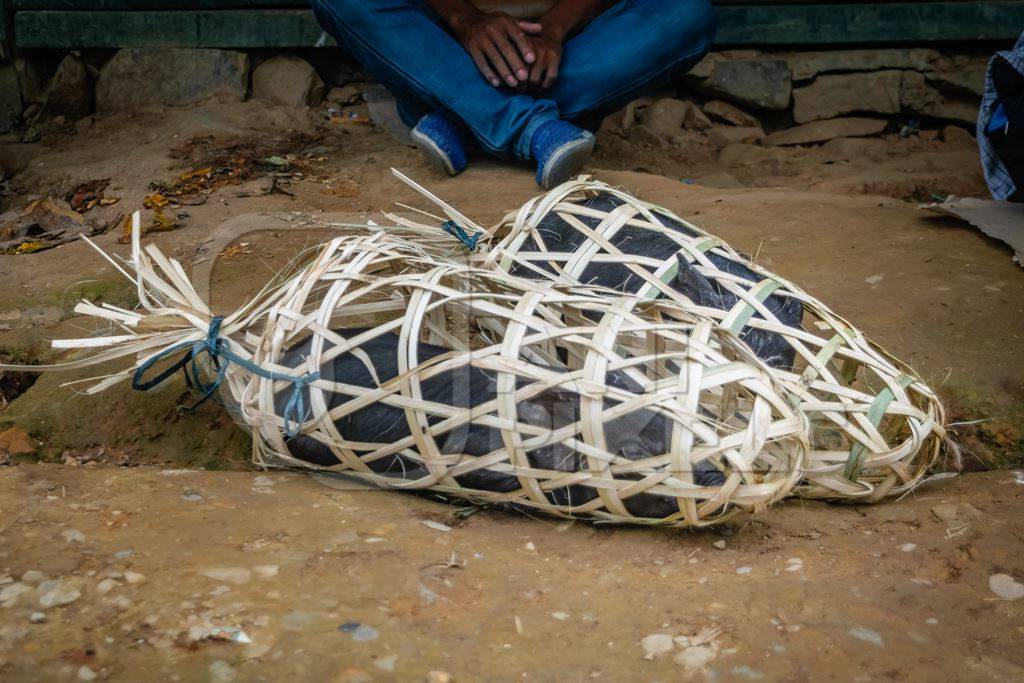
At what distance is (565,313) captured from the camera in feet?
5.36

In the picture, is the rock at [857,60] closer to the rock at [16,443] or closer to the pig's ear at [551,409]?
the pig's ear at [551,409]

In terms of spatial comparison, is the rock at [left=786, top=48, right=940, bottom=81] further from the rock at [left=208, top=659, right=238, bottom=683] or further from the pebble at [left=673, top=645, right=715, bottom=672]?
the rock at [left=208, top=659, right=238, bottom=683]

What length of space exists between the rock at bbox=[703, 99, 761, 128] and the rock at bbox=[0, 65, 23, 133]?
3.17m

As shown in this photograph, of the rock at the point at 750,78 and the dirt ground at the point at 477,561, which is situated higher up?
the rock at the point at 750,78

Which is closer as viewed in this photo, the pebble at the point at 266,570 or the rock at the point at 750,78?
the pebble at the point at 266,570

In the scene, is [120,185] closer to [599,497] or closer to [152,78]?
[152,78]

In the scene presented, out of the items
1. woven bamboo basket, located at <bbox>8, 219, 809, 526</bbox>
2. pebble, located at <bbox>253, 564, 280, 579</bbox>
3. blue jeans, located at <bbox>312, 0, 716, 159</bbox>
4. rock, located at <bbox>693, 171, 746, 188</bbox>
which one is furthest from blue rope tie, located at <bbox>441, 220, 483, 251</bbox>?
rock, located at <bbox>693, 171, 746, 188</bbox>

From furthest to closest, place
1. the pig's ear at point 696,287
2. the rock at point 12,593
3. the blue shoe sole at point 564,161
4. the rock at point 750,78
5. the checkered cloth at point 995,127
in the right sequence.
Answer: the rock at point 750,78 → the blue shoe sole at point 564,161 → the checkered cloth at point 995,127 → the pig's ear at point 696,287 → the rock at point 12,593

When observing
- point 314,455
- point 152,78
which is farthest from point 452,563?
point 152,78

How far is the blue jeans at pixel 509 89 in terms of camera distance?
3.36 m

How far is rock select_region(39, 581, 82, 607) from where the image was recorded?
3.98 ft

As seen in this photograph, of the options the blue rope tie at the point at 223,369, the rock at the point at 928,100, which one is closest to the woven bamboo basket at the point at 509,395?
the blue rope tie at the point at 223,369

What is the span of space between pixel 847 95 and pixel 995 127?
1.90 m

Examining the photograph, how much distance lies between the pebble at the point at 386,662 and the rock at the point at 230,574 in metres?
0.24
